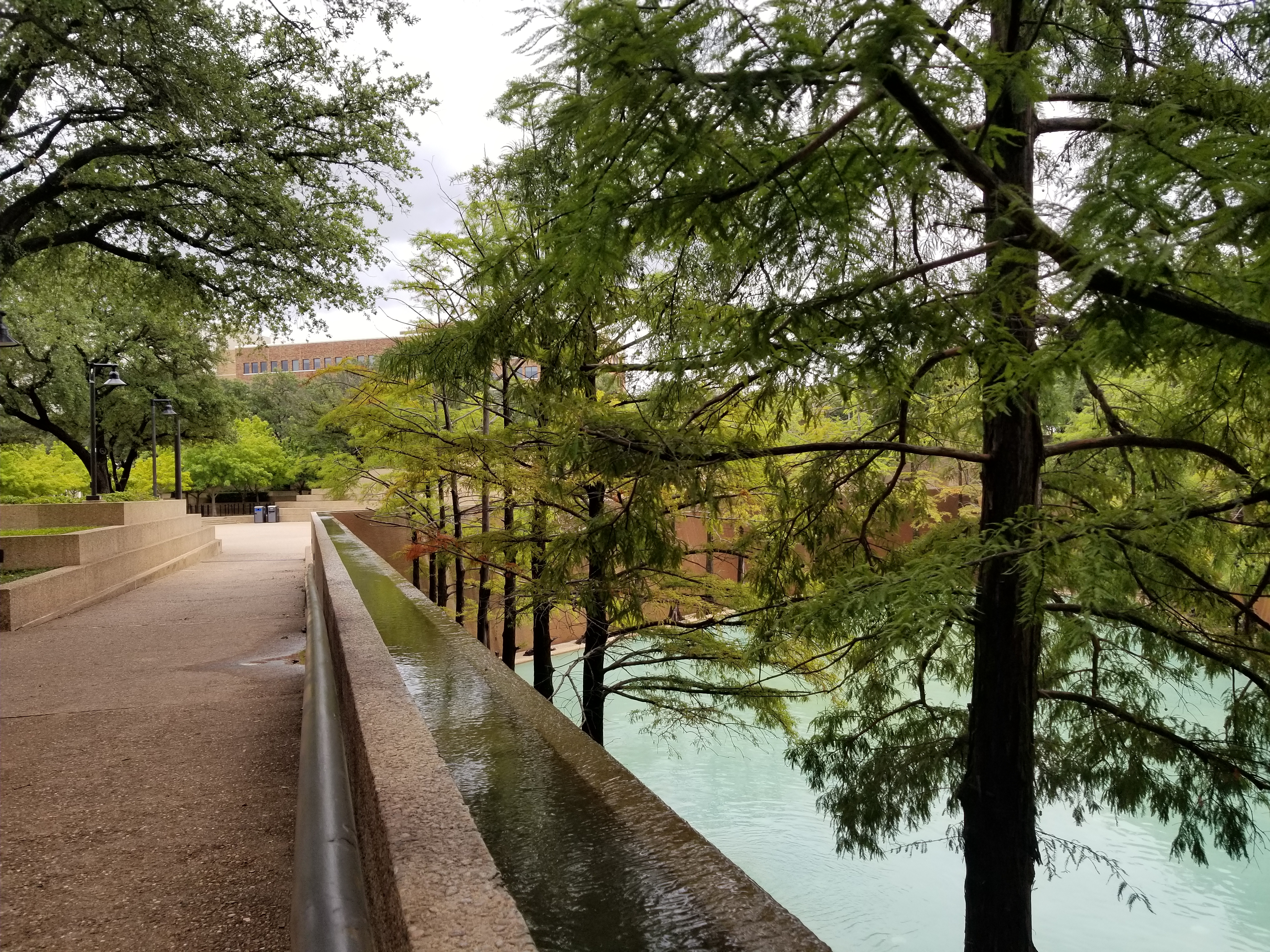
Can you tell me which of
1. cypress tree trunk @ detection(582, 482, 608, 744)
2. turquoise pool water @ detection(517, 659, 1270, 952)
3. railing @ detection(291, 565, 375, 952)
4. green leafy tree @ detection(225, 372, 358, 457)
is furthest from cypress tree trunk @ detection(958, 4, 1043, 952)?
green leafy tree @ detection(225, 372, 358, 457)

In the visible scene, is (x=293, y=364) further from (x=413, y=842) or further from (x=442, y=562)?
(x=413, y=842)

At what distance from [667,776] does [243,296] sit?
1210 cm

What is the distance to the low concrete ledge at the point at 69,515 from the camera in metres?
15.4

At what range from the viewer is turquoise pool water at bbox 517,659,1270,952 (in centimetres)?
1195

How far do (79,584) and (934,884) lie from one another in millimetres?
13710

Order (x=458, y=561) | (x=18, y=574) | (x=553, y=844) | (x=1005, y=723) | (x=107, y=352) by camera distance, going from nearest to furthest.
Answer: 1. (x=553, y=844)
2. (x=1005, y=723)
3. (x=18, y=574)
4. (x=458, y=561)
5. (x=107, y=352)

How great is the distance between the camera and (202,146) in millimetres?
12453

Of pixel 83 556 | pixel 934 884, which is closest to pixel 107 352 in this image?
pixel 83 556

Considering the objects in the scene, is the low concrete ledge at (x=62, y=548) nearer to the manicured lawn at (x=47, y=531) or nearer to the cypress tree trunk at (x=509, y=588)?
the manicured lawn at (x=47, y=531)

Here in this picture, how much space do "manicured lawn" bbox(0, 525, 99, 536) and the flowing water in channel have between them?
4047mm

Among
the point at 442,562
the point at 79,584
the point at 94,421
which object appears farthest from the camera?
the point at 94,421

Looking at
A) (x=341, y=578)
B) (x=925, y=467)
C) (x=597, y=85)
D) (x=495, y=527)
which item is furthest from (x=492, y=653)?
(x=925, y=467)

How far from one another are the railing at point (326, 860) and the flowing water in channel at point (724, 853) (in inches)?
16.7

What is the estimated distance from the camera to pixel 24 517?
53.1 feet
